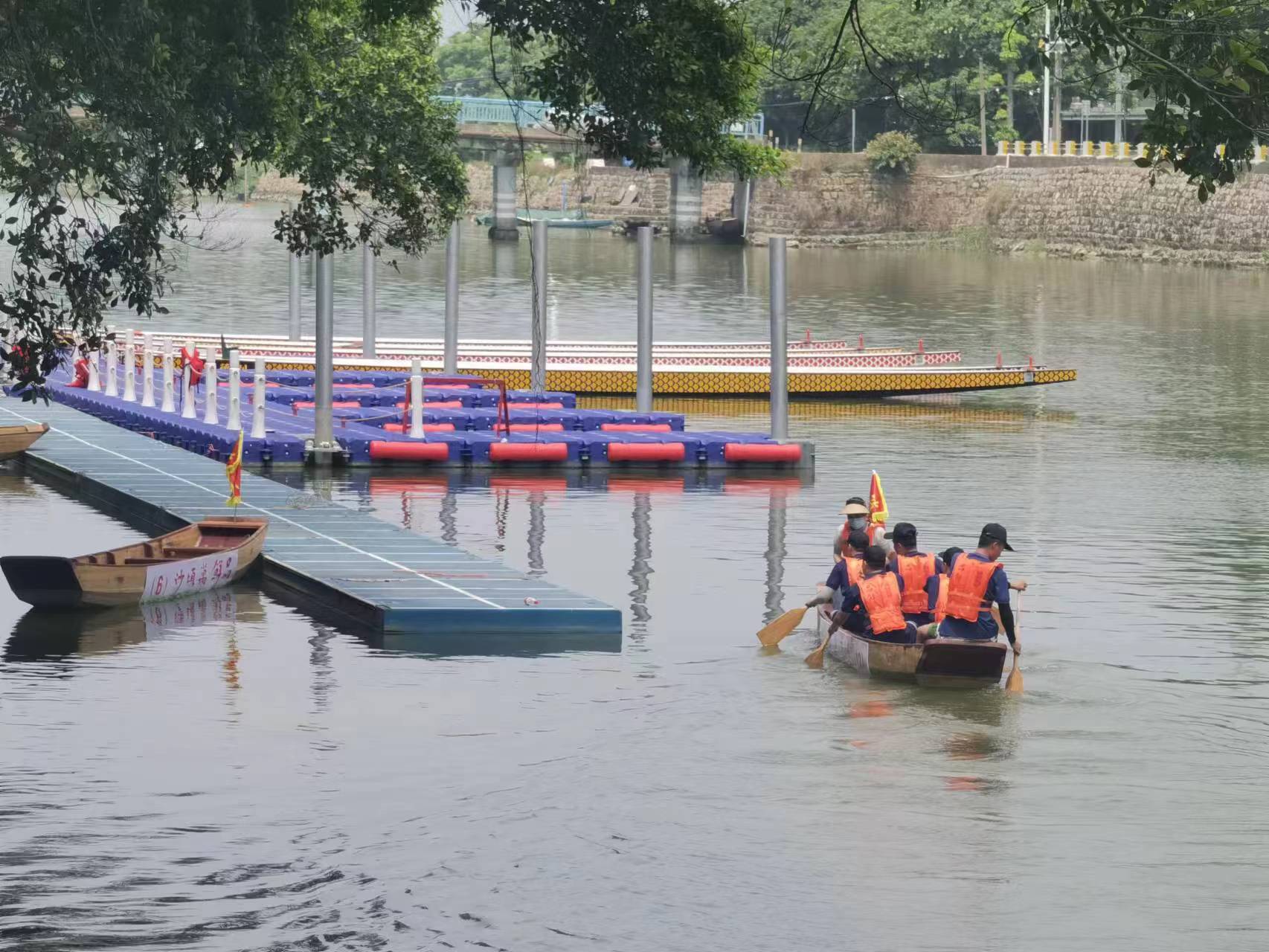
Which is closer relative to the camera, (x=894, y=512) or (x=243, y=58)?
(x=243, y=58)

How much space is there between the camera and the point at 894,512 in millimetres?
→ 37062

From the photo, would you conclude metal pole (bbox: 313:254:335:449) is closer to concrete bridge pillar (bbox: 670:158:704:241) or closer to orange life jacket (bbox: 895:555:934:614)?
orange life jacket (bbox: 895:555:934:614)

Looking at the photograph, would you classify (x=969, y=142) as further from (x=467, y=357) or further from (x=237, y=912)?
(x=237, y=912)

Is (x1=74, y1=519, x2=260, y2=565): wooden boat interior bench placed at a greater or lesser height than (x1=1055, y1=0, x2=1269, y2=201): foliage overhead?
lesser

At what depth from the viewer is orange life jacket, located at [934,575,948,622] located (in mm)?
23062

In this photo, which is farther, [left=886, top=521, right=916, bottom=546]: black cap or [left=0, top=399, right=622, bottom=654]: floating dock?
[left=0, top=399, right=622, bottom=654]: floating dock

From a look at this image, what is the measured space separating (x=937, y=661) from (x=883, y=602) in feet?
2.81

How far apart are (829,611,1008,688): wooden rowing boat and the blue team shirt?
167 millimetres

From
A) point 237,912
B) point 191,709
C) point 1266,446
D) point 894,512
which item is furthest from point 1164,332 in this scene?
point 237,912

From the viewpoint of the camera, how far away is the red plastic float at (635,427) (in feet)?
143

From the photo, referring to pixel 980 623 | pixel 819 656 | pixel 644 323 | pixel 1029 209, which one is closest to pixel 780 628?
pixel 819 656

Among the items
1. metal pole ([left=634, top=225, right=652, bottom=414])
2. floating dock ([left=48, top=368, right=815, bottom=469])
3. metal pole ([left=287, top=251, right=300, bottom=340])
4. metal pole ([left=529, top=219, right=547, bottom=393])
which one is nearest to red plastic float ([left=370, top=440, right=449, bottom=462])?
floating dock ([left=48, top=368, right=815, bottom=469])

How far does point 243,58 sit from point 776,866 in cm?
843

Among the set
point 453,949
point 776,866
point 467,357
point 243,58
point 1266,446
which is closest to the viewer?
point 453,949
